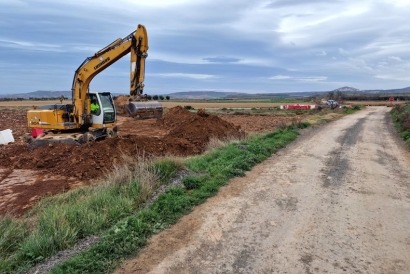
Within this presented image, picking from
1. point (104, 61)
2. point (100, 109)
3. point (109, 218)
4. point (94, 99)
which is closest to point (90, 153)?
point (100, 109)

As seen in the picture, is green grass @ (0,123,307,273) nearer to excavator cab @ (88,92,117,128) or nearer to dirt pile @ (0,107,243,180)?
dirt pile @ (0,107,243,180)

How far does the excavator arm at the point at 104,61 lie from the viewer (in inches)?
671

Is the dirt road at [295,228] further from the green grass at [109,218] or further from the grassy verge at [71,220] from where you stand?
the grassy verge at [71,220]

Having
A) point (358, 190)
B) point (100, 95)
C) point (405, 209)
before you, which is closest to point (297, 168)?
point (358, 190)

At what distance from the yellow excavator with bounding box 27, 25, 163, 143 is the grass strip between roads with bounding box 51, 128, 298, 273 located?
6022 millimetres

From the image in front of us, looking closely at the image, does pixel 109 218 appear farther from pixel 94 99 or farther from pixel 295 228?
pixel 94 99

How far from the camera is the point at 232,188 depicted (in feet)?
→ 30.5

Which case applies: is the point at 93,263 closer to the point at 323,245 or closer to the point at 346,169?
the point at 323,245

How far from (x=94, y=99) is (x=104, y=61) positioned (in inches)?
64.6

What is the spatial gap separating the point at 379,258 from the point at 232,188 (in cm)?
414

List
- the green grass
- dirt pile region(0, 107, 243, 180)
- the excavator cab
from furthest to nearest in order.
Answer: the excavator cab
dirt pile region(0, 107, 243, 180)
the green grass

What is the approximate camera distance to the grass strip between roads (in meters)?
5.37

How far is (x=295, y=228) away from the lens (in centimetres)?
668

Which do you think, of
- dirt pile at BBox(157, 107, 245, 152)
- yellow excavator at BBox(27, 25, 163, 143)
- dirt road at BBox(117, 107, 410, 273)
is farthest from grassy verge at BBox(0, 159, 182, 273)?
dirt pile at BBox(157, 107, 245, 152)
